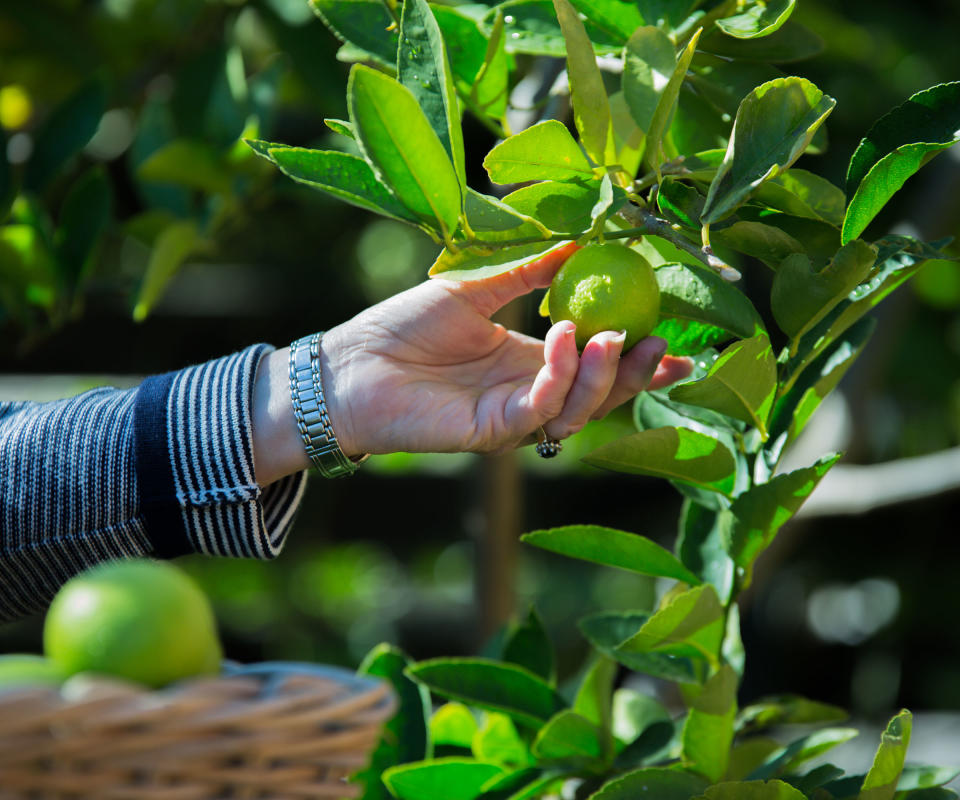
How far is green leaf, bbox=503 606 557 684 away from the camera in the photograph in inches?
27.0

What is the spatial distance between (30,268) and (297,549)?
1053 mm

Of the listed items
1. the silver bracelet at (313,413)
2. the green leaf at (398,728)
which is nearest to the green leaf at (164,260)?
the silver bracelet at (313,413)

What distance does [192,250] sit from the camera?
0.90 meters

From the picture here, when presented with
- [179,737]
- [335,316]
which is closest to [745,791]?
[179,737]

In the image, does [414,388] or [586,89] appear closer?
[586,89]

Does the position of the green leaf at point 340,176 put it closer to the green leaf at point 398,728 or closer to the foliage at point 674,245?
the foliage at point 674,245

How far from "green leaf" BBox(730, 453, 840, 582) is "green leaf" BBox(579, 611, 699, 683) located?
0.08 meters

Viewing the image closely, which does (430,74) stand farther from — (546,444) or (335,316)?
(335,316)

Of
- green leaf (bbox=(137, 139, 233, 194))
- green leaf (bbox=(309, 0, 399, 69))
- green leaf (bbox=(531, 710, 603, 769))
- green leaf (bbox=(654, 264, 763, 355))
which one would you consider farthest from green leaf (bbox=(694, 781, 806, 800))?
green leaf (bbox=(137, 139, 233, 194))

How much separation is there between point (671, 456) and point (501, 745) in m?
0.25

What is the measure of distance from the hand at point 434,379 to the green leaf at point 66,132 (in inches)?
14.9

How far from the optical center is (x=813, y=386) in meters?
0.54

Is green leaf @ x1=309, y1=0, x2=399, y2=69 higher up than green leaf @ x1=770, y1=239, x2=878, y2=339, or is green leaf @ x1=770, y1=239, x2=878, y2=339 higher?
green leaf @ x1=309, y1=0, x2=399, y2=69

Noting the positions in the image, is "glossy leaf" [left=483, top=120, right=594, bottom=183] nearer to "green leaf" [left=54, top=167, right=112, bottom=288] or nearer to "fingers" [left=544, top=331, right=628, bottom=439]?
"fingers" [left=544, top=331, right=628, bottom=439]
